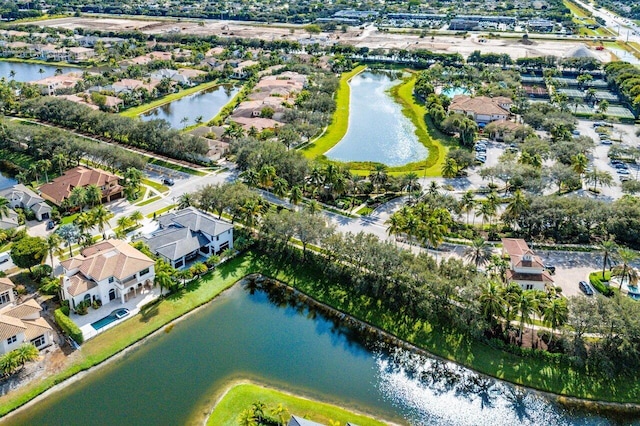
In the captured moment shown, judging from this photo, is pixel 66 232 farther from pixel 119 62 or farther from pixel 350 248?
pixel 119 62

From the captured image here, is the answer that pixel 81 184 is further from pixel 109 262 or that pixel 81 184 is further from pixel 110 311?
pixel 110 311

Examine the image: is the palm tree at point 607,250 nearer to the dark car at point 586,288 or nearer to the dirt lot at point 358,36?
the dark car at point 586,288

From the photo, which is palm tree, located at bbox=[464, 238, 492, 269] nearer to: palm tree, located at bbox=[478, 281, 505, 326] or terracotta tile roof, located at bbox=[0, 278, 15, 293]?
palm tree, located at bbox=[478, 281, 505, 326]

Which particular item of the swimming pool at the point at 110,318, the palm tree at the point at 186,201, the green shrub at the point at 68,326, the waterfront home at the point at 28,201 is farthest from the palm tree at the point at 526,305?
the waterfront home at the point at 28,201

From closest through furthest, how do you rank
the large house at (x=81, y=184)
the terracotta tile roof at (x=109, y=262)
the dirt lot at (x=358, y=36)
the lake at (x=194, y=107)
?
the terracotta tile roof at (x=109, y=262) < the large house at (x=81, y=184) < the lake at (x=194, y=107) < the dirt lot at (x=358, y=36)

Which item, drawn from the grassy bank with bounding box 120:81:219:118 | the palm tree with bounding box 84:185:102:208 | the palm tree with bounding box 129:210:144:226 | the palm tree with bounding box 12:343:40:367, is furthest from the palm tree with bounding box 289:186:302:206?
the grassy bank with bounding box 120:81:219:118

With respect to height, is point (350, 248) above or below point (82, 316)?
above

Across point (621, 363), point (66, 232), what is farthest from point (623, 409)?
point (66, 232)
